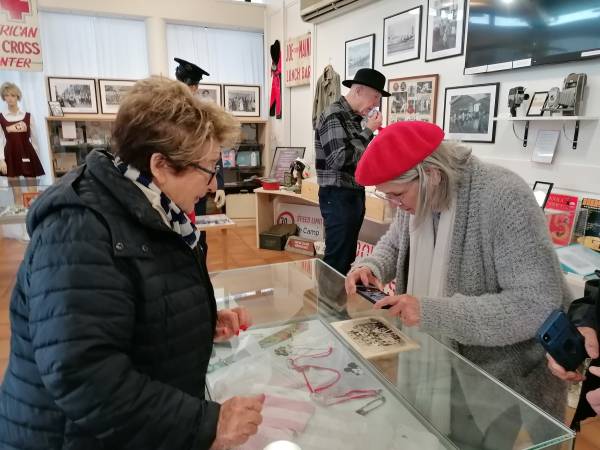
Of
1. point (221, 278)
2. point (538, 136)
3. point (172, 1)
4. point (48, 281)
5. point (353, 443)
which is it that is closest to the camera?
point (48, 281)

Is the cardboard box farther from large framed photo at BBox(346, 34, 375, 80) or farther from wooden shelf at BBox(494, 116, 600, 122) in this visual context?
wooden shelf at BBox(494, 116, 600, 122)

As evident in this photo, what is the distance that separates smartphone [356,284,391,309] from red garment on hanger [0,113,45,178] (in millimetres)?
5203

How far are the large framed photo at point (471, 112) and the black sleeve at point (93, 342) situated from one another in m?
2.93

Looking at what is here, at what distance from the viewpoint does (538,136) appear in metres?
2.71

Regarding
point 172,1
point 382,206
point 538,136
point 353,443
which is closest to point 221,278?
point 353,443

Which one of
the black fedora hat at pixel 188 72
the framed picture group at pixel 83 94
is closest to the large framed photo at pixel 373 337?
the black fedora hat at pixel 188 72

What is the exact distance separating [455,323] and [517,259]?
247mm

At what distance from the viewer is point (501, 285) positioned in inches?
48.0

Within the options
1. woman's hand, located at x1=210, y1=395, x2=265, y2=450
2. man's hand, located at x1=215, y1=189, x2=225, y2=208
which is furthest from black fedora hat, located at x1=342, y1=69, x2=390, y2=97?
woman's hand, located at x1=210, y1=395, x2=265, y2=450

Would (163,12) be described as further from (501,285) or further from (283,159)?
(501,285)

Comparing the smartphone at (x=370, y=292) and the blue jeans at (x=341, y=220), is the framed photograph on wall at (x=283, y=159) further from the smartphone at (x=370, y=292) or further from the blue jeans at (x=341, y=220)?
the smartphone at (x=370, y=292)

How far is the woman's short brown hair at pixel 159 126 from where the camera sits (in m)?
0.83

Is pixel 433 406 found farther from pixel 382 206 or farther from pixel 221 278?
pixel 382 206

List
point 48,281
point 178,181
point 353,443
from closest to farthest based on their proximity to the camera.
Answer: point 48,281 → point 178,181 → point 353,443
